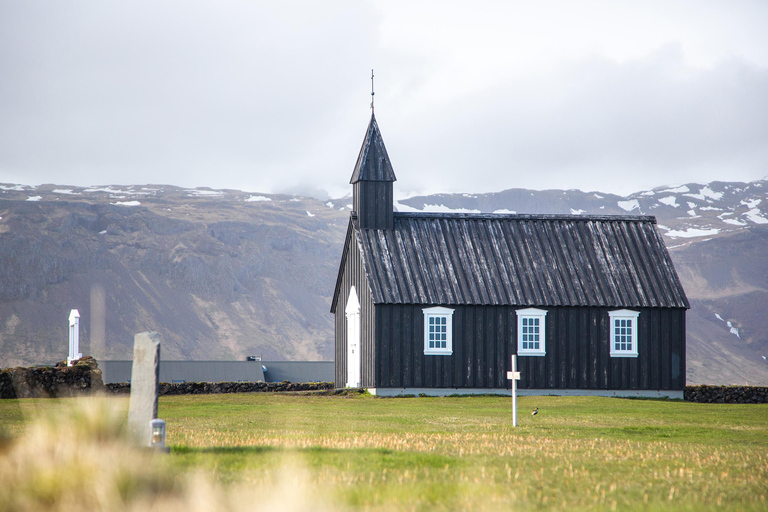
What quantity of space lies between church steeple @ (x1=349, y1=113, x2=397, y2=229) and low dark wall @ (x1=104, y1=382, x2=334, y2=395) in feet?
31.3

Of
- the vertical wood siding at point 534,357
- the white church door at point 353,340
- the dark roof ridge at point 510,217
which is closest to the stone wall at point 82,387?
the white church door at point 353,340

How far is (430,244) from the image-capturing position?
35125 mm

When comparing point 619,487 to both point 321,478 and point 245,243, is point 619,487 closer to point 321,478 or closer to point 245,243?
point 321,478

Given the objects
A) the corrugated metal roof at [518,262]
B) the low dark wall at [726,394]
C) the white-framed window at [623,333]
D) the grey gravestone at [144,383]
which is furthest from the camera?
the low dark wall at [726,394]

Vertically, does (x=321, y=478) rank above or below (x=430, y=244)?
below

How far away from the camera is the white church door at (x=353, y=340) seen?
35.8 meters

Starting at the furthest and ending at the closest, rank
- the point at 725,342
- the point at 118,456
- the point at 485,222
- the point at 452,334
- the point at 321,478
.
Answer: the point at 725,342 < the point at 485,222 < the point at 452,334 < the point at 321,478 < the point at 118,456

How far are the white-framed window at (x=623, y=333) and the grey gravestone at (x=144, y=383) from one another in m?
25.7

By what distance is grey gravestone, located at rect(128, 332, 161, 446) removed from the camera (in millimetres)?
11172

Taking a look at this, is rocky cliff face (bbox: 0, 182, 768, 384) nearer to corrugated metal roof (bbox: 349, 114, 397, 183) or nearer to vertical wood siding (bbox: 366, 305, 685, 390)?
corrugated metal roof (bbox: 349, 114, 397, 183)

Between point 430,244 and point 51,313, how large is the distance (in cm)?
8689

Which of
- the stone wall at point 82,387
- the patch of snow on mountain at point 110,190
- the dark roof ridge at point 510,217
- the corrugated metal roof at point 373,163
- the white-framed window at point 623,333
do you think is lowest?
the stone wall at point 82,387

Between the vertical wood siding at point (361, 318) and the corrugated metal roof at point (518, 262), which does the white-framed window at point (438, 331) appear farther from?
the vertical wood siding at point (361, 318)

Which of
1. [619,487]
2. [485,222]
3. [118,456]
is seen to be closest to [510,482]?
[619,487]
